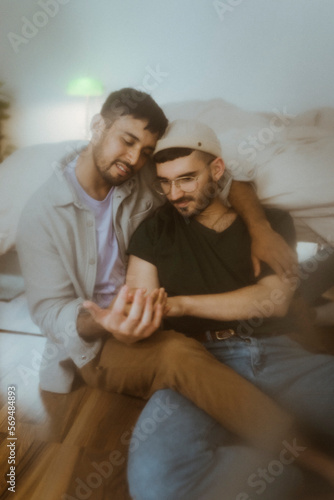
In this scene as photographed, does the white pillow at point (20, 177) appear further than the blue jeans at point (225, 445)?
Yes

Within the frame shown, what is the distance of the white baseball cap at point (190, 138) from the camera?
32.1 inches

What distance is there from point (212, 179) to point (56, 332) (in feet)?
1.70

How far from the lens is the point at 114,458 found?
83 cm

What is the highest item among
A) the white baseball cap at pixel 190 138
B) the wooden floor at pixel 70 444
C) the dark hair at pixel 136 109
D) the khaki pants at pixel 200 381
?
the dark hair at pixel 136 109

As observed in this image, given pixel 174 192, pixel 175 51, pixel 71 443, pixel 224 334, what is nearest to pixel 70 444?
pixel 71 443

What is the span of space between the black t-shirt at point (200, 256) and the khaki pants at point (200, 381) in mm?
57

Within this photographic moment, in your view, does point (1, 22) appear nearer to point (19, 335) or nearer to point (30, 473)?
point (19, 335)

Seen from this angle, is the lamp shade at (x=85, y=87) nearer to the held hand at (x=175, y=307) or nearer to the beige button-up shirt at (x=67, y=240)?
the beige button-up shirt at (x=67, y=240)

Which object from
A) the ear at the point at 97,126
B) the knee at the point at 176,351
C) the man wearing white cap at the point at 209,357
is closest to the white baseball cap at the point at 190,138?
the man wearing white cap at the point at 209,357

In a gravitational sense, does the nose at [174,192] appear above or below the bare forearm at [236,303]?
above

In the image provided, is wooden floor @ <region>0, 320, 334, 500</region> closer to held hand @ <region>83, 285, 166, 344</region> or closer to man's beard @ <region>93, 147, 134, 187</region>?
held hand @ <region>83, 285, 166, 344</region>

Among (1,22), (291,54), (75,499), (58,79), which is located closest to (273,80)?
(291,54)

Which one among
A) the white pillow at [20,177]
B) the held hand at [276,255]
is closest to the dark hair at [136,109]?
the white pillow at [20,177]

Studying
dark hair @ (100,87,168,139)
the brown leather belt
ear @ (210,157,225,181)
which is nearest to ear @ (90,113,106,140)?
dark hair @ (100,87,168,139)
